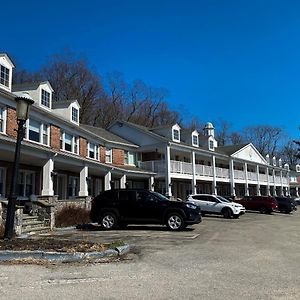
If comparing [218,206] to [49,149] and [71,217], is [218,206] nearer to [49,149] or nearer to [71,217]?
[71,217]

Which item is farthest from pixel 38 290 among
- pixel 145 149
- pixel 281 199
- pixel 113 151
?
pixel 281 199

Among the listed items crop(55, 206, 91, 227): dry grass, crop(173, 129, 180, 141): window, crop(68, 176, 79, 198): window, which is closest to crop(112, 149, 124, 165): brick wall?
crop(173, 129, 180, 141): window

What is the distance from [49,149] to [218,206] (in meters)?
14.0

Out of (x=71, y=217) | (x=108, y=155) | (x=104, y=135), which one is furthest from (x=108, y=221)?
(x=104, y=135)

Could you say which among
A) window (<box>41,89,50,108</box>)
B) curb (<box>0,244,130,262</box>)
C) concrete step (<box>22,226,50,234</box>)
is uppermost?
window (<box>41,89,50,108</box>)

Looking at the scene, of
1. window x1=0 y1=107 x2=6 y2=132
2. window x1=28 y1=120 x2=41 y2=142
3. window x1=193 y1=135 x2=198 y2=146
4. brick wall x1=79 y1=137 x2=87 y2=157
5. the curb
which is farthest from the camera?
window x1=193 y1=135 x2=198 y2=146

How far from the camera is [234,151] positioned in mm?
52656

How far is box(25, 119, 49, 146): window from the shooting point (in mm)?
22680

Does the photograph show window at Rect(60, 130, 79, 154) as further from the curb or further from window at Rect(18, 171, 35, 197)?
the curb

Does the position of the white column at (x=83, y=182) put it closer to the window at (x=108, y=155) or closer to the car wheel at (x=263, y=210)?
the window at (x=108, y=155)

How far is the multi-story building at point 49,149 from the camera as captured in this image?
2058 cm

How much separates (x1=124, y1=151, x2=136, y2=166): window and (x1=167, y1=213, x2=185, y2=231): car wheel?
2062 centimetres

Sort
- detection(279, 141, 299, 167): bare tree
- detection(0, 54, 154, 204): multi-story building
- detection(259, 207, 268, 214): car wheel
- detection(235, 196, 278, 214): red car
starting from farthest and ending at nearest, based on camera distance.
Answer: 1. detection(279, 141, 299, 167): bare tree
2. detection(259, 207, 268, 214): car wheel
3. detection(235, 196, 278, 214): red car
4. detection(0, 54, 154, 204): multi-story building

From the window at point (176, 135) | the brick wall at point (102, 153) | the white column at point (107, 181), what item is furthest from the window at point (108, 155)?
the window at point (176, 135)
